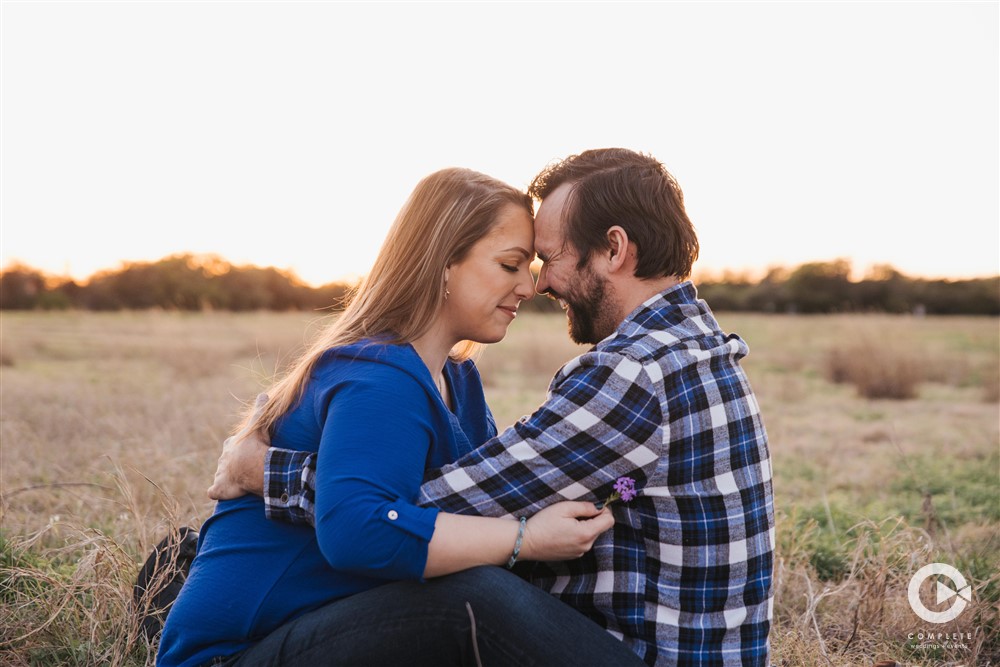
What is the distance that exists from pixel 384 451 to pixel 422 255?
68cm

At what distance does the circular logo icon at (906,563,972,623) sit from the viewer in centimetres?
310

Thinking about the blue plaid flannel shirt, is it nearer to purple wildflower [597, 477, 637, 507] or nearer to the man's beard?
purple wildflower [597, 477, 637, 507]

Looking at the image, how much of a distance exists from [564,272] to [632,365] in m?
0.59

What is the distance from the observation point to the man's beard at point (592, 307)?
2344 mm

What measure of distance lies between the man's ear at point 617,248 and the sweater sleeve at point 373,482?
74 cm

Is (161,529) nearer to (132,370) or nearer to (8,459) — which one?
(8,459)

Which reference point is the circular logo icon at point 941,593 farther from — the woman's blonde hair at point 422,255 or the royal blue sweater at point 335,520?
the woman's blonde hair at point 422,255

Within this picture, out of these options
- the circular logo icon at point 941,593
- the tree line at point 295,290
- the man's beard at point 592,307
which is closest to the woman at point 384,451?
the man's beard at point 592,307

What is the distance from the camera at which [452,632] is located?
184 centimetres

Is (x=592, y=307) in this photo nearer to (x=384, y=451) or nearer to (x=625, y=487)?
(x=625, y=487)

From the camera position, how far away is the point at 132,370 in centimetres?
1062

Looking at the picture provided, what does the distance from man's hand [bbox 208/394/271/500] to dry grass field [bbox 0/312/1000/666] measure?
48 cm

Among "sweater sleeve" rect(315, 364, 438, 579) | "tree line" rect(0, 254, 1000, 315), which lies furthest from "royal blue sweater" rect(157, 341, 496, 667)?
"tree line" rect(0, 254, 1000, 315)

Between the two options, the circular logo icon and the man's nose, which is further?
the circular logo icon
